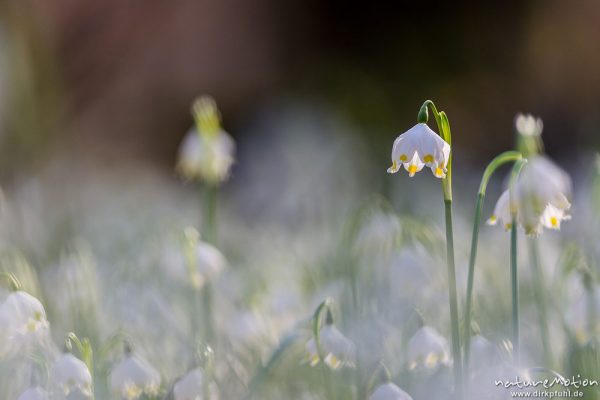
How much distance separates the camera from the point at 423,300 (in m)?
2.40

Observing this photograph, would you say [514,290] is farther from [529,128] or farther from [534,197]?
[529,128]

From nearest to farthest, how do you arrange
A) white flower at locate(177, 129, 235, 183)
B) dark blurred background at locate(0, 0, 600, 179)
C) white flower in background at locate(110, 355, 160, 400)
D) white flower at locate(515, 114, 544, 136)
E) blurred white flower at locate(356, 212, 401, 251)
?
white flower in background at locate(110, 355, 160, 400) < white flower at locate(515, 114, 544, 136) < blurred white flower at locate(356, 212, 401, 251) < white flower at locate(177, 129, 235, 183) < dark blurred background at locate(0, 0, 600, 179)

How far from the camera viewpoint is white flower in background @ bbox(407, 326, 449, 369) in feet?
5.94

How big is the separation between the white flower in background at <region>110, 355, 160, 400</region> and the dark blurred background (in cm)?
615

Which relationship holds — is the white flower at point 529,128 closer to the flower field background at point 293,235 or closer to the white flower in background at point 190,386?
the flower field background at point 293,235

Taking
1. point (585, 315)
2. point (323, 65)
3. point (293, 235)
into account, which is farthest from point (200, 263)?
point (323, 65)

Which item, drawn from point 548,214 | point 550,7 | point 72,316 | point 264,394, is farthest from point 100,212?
point 550,7

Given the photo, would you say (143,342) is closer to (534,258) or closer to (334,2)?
(534,258)

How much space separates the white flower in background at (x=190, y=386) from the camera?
1647 millimetres

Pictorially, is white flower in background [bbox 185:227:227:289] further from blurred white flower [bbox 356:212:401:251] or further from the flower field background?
blurred white flower [bbox 356:212:401:251]

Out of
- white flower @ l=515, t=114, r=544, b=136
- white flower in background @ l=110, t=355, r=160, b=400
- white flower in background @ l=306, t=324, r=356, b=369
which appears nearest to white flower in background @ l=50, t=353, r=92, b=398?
white flower in background @ l=110, t=355, r=160, b=400

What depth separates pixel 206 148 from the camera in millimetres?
2730

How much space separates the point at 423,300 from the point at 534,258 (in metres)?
0.45

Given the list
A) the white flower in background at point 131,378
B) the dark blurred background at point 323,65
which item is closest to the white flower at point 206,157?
the white flower in background at point 131,378
